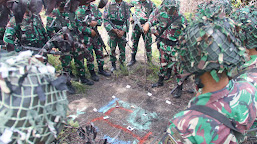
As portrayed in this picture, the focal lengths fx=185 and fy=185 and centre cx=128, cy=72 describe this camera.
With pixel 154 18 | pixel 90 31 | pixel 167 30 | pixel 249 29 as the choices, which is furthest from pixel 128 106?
pixel 249 29

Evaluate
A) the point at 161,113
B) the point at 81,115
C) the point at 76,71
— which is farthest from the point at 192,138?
the point at 76,71

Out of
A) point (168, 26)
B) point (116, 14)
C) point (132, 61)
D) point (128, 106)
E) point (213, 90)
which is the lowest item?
point (128, 106)

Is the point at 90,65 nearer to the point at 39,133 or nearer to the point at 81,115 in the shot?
the point at 81,115

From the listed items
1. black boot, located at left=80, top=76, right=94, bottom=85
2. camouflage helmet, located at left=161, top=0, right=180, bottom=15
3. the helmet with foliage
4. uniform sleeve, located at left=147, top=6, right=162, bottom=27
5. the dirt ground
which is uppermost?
camouflage helmet, located at left=161, top=0, right=180, bottom=15

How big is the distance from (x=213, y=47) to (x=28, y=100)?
4.65 feet

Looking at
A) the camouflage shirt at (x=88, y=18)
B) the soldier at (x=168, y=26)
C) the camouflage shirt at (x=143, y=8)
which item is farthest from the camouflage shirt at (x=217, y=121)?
the camouflage shirt at (x=143, y=8)

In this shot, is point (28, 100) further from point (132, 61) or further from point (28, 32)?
point (132, 61)

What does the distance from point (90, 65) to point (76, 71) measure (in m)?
0.49

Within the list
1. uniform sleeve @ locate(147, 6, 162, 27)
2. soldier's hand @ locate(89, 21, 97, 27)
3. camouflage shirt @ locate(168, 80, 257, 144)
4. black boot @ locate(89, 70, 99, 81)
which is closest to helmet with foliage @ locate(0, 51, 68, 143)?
camouflage shirt @ locate(168, 80, 257, 144)

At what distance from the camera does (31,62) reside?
4.51ft

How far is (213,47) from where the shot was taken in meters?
1.43

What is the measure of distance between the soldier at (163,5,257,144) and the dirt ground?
187 cm

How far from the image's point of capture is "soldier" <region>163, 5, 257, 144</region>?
4.74 feet

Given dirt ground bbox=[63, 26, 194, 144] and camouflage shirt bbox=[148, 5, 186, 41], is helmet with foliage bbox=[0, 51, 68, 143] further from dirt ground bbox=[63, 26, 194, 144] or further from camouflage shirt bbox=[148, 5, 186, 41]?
camouflage shirt bbox=[148, 5, 186, 41]
